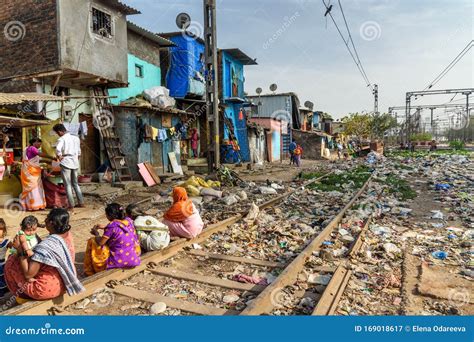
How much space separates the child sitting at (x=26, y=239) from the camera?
3371 mm

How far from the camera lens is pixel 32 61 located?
11.8 metres

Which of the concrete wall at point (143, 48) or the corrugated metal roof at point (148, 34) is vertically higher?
the corrugated metal roof at point (148, 34)

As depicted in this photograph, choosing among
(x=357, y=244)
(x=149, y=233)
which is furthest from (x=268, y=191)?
(x=149, y=233)

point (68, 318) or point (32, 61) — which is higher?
point (32, 61)

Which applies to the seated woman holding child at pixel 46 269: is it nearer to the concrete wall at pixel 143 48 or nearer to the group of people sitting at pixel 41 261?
the group of people sitting at pixel 41 261

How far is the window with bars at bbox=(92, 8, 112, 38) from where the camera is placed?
1309 centimetres

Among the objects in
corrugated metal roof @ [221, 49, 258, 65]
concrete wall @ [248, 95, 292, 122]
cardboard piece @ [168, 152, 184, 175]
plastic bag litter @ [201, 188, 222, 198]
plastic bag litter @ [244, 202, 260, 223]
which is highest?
corrugated metal roof @ [221, 49, 258, 65]

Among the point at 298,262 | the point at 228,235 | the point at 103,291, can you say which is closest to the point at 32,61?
the point at 228,235

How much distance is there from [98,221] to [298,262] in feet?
15.6

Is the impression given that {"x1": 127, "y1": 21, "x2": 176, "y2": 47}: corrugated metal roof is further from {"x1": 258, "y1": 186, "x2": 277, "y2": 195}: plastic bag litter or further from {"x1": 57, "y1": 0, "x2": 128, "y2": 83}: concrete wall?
{"x1": 258, "y1": 186, "x2": 277, "y2": 195}: plastic bag litter

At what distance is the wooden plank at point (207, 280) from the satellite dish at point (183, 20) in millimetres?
16985

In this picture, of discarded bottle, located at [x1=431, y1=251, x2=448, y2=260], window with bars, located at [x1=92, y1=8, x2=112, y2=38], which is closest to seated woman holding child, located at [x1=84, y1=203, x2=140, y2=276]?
discarded bottle, located at [x1=431, y1=251, x2=448, y2=260]

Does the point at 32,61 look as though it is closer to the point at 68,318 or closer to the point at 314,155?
the point at 68,318

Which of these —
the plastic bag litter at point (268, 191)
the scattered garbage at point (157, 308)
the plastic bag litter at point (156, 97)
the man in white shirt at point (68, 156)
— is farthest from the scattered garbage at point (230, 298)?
the plastic bag litter at point (156, 97)
